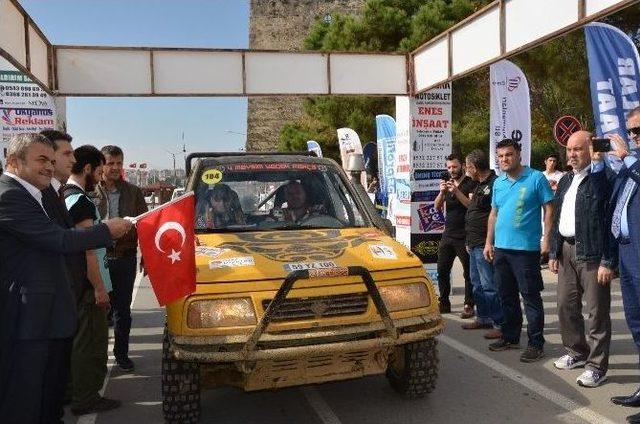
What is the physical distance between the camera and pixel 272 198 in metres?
4.94

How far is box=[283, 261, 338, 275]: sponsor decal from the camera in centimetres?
356

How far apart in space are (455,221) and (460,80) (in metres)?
18.5

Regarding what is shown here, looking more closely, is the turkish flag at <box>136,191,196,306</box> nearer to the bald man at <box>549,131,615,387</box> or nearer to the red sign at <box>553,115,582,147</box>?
the bald man at <box>549,131,615,387</box>

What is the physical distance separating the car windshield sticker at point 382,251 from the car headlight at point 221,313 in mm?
984

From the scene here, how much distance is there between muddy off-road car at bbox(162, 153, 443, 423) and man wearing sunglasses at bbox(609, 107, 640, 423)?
1455mm

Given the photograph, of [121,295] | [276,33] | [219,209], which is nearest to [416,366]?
[219,209]

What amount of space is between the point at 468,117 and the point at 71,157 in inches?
851

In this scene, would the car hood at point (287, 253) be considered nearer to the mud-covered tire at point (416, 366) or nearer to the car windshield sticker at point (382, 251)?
the car windshield sticker at point (382, 251)

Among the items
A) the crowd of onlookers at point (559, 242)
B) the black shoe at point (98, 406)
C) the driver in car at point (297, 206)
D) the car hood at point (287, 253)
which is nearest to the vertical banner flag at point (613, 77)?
the crowd of onlookers at point (559, 242)

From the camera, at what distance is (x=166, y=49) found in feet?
27.7

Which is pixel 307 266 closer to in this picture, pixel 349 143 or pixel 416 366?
pixel 416 366

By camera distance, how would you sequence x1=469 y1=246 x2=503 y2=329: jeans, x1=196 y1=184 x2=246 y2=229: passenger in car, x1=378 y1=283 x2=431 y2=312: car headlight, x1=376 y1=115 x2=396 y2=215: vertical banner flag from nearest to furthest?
x1=378 y1=283 x2=431 y2=312: car headlight
x1=196 y1=184 x2=246 y2=229: passenger in car
x1=469 y1=246 x2=503 y2=329: jeans
x1=376 y1=115 x2=396 y2=215: vertical banner flag

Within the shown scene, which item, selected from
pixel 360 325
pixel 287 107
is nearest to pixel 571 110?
pixel 360 325

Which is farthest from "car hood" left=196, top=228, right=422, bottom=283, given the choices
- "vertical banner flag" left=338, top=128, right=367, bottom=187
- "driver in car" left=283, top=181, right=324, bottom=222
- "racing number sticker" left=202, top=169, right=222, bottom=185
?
"vertical banner flag" left=338, top=128, right=367, bottom=187
